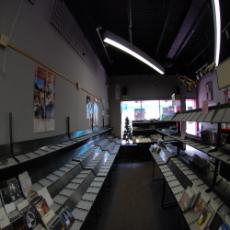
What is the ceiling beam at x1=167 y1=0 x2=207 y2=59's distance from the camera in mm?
3011

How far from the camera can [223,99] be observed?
5.66 metres

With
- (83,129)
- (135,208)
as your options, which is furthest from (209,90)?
(135,208)

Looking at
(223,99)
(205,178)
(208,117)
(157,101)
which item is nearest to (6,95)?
(208,117)

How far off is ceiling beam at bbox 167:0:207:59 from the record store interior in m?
0.02

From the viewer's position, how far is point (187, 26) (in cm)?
377

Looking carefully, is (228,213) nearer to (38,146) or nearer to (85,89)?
(38,146)

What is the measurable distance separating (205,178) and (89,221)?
5.42 feet

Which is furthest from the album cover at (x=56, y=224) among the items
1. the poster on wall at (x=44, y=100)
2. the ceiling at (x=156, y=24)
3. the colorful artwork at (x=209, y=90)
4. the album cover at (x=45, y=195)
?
the colorful artwork at (x=209, y=90)

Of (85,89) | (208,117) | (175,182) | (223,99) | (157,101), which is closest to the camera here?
(208,117)

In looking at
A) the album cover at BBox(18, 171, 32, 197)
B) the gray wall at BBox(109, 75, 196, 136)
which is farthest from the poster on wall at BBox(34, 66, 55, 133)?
the gray wall at BBox(109, 75, 196, 136)

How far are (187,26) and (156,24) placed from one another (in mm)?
667

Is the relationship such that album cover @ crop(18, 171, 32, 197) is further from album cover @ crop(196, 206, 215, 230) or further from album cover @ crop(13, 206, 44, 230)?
album cover @ crop(196, 206, 215, 230)

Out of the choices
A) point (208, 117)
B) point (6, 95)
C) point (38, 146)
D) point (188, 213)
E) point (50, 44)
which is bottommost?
point (188, 213)

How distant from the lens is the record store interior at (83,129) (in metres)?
1.45
